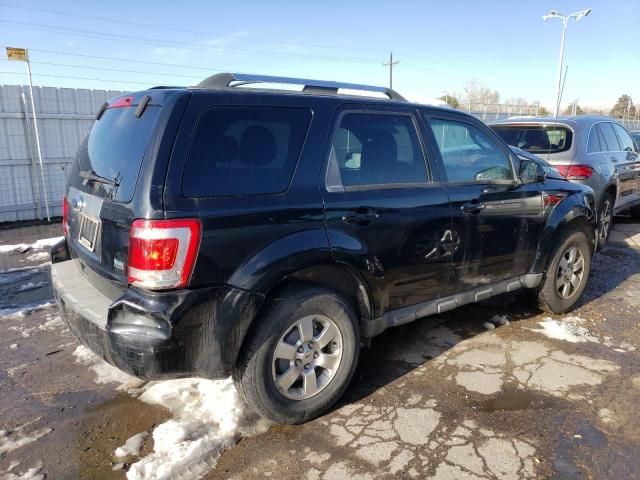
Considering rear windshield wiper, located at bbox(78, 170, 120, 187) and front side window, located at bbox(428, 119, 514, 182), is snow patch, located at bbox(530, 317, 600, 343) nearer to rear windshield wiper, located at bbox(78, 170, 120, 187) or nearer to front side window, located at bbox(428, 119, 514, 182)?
front side window, located at bbox(428, 119, 514, 182)

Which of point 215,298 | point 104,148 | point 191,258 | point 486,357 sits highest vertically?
point 104,148

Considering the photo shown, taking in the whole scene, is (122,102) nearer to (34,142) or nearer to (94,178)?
(94,178)

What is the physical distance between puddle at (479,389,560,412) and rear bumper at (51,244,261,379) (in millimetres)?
1674

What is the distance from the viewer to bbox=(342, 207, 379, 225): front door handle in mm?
2908

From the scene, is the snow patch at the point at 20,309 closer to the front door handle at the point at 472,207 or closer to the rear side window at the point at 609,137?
the front door handle at the point at 472,207

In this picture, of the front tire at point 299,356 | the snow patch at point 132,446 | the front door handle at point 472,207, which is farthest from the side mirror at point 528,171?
the snow patch at point 132,446

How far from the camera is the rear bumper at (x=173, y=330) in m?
2.37

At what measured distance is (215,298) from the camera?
8.05 feet

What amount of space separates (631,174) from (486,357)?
5428 mm

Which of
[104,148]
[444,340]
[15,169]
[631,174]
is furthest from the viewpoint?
[15,169]

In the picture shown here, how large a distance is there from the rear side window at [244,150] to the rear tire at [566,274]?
277 centimetres

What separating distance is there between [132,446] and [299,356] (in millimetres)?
1027

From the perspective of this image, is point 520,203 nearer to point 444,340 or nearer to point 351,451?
point 444,340

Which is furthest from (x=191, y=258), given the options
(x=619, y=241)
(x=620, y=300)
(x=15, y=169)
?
(x=15, y=169)
